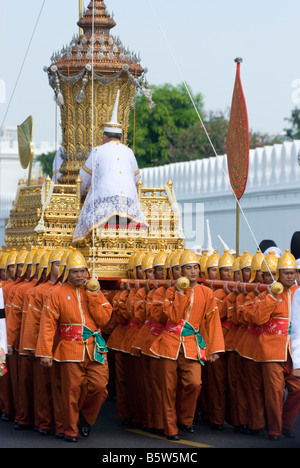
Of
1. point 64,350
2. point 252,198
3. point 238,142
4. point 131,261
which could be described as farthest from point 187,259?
point 252,198

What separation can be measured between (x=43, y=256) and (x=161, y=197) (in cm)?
346

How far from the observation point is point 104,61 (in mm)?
15492

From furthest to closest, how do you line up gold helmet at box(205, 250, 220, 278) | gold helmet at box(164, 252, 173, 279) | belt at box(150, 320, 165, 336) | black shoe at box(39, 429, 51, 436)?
1. gold helmet at box(205, 250, 220, 278)
2. gold helmet at box(164, 252, 173, 279)
3. belt at box(150, 320, 165, 336)
4. black shoe at box(39, 429, 51, 436)

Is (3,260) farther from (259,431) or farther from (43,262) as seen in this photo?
(259,431)

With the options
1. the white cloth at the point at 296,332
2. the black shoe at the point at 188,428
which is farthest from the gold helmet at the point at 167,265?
the white cloth at the point at 296,332

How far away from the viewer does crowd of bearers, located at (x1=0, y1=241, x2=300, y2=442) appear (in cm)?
1088

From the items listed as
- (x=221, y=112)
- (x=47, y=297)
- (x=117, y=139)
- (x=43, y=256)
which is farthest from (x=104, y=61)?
(x=221, y=112)

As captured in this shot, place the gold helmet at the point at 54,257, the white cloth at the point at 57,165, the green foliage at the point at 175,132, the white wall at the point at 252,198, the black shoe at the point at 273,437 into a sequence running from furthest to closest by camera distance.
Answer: the green foliage at the point at 175,132 < the white wall at the point at 252,198 < the white cloth at the point at 57,165 < the gold helmet at the point at 54,257 < the black shoe at the point at 273,437

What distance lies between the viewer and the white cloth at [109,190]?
13992mm

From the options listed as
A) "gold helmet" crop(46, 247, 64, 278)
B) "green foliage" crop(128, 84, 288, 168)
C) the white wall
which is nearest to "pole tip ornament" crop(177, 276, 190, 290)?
"gold helmet" crop(46, 247, 64, 278)

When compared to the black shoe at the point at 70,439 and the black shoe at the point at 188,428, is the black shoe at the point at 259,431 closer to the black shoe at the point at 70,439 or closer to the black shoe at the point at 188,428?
the black shoe at the point at 188,428

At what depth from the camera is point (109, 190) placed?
1406 cm

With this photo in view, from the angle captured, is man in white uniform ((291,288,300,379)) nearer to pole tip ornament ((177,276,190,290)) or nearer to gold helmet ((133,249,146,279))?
pole tip ornament ((177,276,190,290))

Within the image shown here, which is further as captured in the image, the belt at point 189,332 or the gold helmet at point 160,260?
the gold helmet at point 160,260
